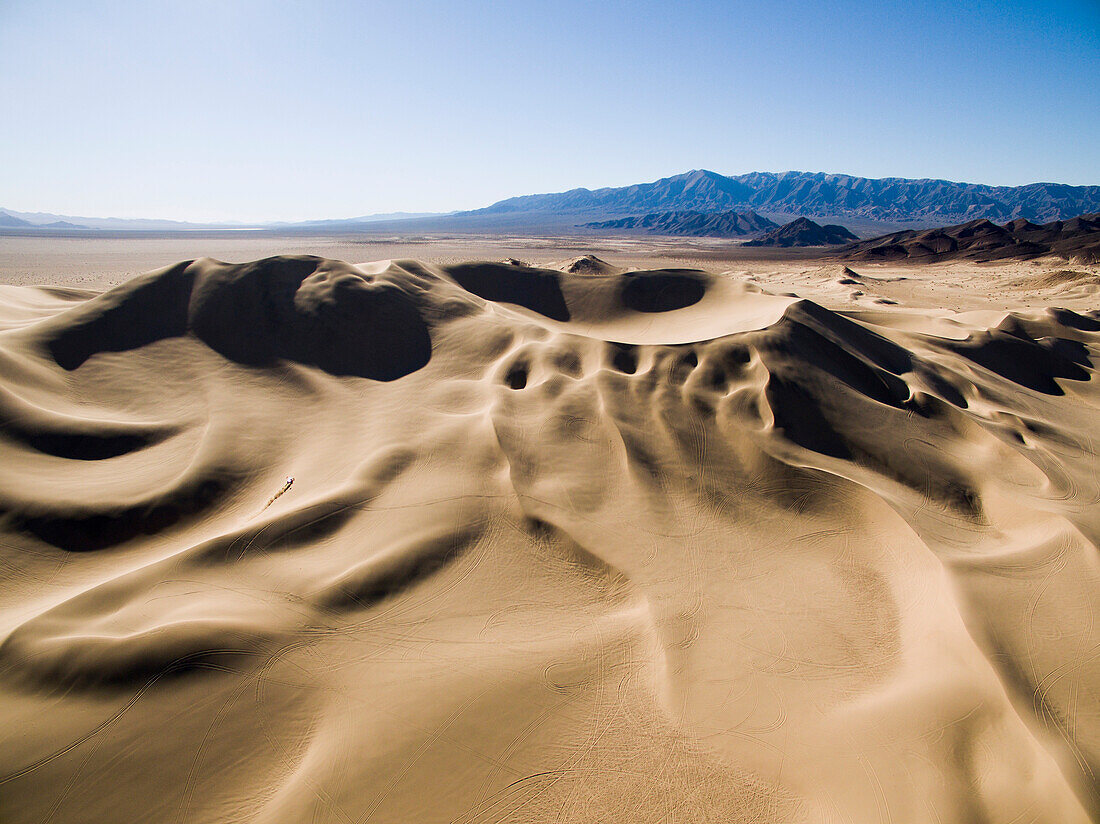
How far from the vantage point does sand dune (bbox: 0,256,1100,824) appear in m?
6.85

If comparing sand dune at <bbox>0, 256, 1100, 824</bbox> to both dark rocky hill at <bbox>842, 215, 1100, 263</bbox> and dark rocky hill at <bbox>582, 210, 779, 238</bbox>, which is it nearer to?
dark rocky hill at <bbox>842, 215, 1100, 263</bbox>

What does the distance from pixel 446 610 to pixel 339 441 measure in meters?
7.18

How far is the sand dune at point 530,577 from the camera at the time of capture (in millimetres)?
6848

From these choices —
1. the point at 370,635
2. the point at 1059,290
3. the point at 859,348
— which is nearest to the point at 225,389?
the point at 370,635

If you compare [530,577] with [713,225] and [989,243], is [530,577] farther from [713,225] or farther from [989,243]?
[713,225]

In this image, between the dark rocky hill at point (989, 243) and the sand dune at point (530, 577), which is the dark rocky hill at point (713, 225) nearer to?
the dark rocky hill at point (989, 243)

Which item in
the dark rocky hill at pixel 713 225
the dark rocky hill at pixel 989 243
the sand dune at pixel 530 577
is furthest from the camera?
the dark rocky hill at pixel 713 225

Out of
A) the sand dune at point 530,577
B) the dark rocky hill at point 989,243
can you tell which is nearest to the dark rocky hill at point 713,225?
the dark rocky hill at point 989,243

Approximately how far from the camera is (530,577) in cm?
1035

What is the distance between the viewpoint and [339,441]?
575 inches

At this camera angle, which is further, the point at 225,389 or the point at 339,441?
the point at 225,389

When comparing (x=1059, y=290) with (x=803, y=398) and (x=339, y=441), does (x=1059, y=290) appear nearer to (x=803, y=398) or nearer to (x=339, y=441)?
(x=803, y=398)

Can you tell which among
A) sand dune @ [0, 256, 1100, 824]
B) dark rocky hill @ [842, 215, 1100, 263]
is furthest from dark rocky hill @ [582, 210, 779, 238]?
sand dune @ [0, 256, 1100, 824]

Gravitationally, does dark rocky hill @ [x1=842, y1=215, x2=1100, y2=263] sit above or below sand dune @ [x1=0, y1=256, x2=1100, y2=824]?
above
